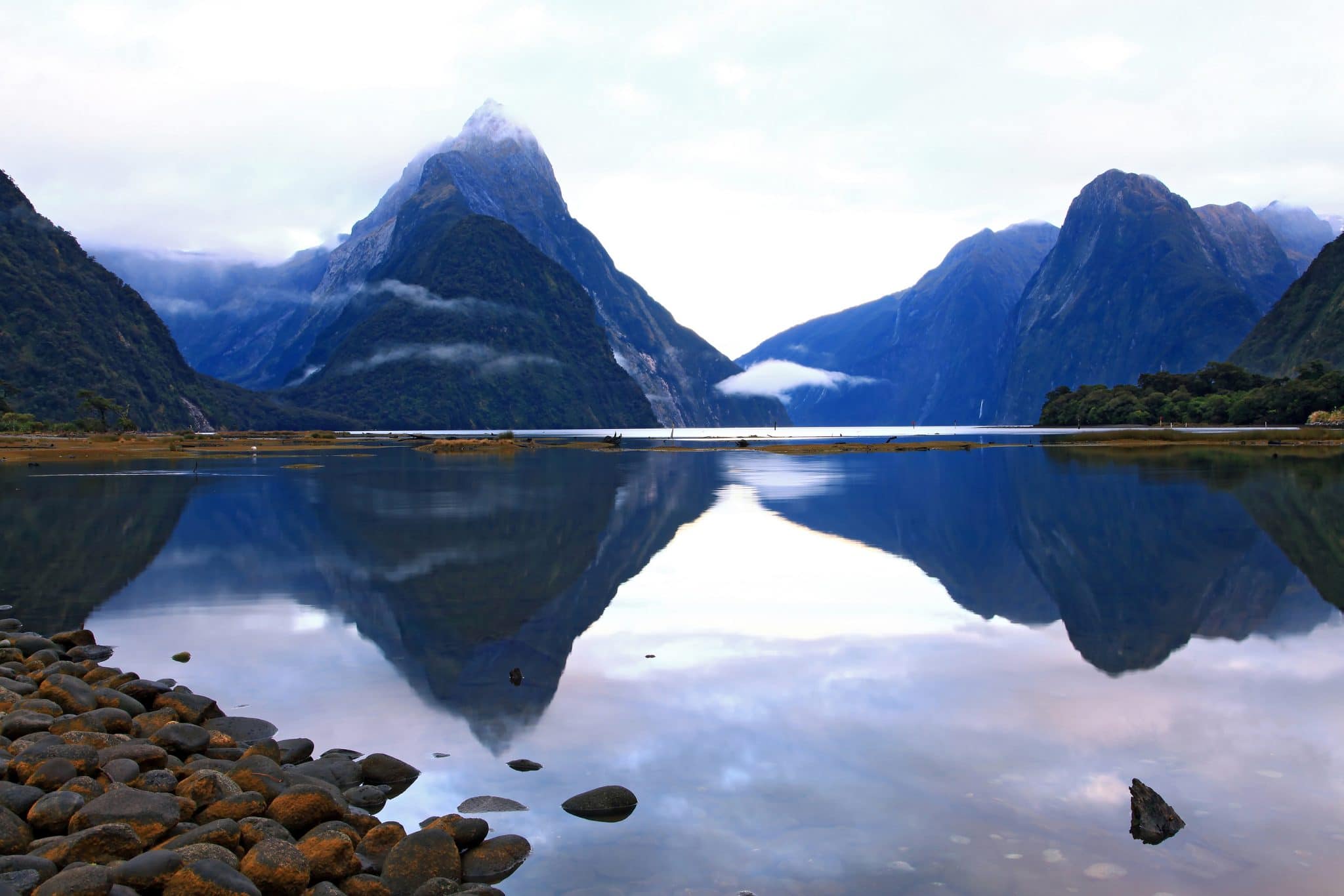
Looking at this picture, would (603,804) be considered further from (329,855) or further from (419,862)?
(329,855)

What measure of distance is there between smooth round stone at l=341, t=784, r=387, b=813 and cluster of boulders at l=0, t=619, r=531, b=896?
2 cm

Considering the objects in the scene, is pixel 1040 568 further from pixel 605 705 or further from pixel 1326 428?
pixel 1326 428

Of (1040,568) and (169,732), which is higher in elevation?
(169,732)

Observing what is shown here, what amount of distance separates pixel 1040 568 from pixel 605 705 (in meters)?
17.6

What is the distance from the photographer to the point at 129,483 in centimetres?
6119

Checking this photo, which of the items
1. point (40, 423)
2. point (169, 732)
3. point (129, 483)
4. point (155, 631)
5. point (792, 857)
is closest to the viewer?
point (792, 857)

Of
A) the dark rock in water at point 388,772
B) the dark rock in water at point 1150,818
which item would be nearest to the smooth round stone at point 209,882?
the dark rock in water at point 388,772

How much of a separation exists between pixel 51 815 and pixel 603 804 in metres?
5.70

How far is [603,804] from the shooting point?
417 inches

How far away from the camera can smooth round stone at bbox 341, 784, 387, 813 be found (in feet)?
34.5

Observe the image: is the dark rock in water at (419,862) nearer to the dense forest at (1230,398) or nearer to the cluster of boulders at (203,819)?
the cluster of boulders at (203,819)

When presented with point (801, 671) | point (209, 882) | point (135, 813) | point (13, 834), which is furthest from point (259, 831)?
point (801, 671)

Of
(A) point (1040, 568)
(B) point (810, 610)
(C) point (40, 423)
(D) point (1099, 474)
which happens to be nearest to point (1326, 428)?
(D) point (1099, 474)

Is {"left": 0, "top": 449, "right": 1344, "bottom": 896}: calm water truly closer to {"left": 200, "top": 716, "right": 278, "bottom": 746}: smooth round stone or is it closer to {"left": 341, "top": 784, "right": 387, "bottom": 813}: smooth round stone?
{"left": 341, "top": 784, "right": 387, "bottom": 813}: smooth round stone
